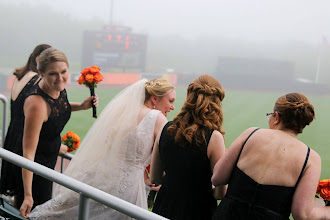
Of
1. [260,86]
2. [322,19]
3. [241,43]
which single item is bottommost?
[260,86]

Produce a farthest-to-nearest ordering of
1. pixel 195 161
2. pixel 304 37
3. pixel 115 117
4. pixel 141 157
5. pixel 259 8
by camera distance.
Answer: pixel 259 8 → pixel 304 37 → pixel 115 117 → pixel 141 157 → pixel 195 161

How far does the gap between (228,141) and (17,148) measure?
1310 centimetres

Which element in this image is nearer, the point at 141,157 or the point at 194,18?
the point at 141,157

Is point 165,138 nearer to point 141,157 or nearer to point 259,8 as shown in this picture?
point 141,157

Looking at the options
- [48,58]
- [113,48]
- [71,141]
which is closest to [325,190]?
[48,58]

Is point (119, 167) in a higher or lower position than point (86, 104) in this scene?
lower

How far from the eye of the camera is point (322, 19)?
104ft

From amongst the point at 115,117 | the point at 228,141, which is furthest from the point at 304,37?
the point at 115,117

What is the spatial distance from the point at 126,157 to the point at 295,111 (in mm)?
1083

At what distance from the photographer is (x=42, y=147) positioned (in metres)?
2.76

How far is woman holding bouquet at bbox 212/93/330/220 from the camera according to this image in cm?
180

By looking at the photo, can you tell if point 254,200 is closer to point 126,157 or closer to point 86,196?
point 86,196

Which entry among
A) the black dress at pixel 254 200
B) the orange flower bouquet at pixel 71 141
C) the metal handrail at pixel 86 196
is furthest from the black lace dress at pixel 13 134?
the black dress at pixel 254 200

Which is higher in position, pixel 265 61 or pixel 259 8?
pixel 259 8
